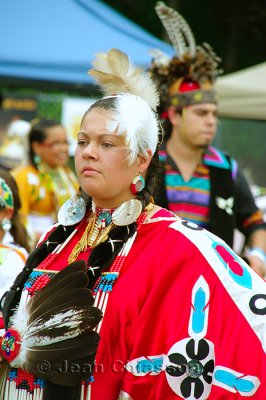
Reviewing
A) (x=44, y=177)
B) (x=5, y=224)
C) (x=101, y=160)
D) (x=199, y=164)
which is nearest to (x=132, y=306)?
(x=101, y=160)

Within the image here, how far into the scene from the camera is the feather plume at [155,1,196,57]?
4.65 metres

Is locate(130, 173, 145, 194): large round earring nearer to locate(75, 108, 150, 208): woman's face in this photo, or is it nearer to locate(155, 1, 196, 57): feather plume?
locate(75, 108, 150, 208): woman's face

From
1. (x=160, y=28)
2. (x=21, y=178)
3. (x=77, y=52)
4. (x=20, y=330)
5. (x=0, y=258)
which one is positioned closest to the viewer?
(x=20, y=330)

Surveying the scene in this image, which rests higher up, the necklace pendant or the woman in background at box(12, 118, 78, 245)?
the necklace pendant

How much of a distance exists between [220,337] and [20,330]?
2.08 ft

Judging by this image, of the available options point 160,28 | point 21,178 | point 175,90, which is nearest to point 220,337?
point 175,90

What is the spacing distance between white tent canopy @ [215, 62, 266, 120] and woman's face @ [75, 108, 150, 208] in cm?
498

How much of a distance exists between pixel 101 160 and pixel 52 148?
3.97m

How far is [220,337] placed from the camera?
2330 mm

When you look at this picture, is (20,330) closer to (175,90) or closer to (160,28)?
(175,90)

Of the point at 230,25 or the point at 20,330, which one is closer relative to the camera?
the point at 20,330

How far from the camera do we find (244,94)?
24.4 ft

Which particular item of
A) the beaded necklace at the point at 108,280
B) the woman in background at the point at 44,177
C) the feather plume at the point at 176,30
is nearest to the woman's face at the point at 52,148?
the woman in background at the point at 44,177

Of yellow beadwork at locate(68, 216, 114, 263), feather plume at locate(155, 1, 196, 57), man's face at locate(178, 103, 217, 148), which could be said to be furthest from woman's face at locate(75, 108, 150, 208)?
feather plume at locate(155, 1, 196, 57)
